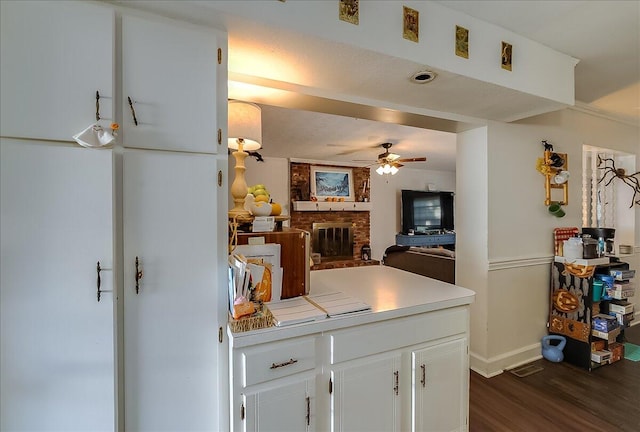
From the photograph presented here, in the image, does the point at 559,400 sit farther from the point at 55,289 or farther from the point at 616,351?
the point at 55,289

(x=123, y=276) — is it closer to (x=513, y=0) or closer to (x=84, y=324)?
(x=84, y=324)

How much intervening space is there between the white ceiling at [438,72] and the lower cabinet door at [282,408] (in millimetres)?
1455

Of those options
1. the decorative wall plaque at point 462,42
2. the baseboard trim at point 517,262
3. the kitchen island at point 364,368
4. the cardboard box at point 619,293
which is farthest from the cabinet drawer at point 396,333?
the cardboard box at point 619,293

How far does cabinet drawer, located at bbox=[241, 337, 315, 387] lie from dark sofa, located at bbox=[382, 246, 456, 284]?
8.65ft

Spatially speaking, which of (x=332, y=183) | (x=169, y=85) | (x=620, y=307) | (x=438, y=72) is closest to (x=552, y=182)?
(x=620, y=307)

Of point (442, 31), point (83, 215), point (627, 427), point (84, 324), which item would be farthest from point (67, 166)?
point (627, 427)

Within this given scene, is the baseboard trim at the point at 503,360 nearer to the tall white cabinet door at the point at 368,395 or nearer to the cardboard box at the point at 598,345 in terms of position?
the cardboard box at the point at 598,345

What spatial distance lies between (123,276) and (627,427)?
113 inches

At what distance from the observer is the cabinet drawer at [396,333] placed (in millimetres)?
1251

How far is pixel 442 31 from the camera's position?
5.02 ft

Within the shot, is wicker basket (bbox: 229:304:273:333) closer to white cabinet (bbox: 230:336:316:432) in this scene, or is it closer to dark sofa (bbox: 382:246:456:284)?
white cabinet (bbox: 230:336:316:432)

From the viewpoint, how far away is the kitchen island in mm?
1113

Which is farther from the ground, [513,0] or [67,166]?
[513,0]

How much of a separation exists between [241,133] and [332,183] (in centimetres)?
493
